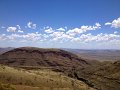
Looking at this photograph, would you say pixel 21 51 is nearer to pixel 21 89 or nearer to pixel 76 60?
pixel 76 60

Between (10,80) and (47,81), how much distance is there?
8039mm

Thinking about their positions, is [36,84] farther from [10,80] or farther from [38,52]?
[38,52]

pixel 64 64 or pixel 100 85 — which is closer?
pixel 100 85

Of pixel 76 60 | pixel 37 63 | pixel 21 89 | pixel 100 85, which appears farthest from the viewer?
pixel 76 60

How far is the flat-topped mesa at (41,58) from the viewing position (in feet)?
443

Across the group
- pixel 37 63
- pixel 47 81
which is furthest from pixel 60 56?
pixel 47 81

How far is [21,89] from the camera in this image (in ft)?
124

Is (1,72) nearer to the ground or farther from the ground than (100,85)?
farther from the ground

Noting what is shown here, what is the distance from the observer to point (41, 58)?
471 ft

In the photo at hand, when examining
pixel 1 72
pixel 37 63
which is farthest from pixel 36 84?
pixel 37 63

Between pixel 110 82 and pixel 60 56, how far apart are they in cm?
9371

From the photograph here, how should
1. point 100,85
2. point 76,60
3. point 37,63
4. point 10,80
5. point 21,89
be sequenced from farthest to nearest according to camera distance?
point 76,60 → point 37,63 → point 100,85 → point 10,80 → point 21,89

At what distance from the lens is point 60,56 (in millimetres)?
152250

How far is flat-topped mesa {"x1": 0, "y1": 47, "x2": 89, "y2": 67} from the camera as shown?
135 m
